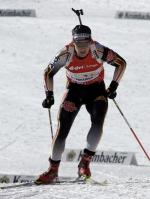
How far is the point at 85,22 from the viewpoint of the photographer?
98.1 ft

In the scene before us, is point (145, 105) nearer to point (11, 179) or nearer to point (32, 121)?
point (32, 121)

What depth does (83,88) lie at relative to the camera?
27.6 feet

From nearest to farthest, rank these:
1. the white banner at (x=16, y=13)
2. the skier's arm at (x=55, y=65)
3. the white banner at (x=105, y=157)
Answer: the skier's arm at (x=55, y=65)
the white banner at (x=105, y=157)
the white banner at (x=16, y=13)

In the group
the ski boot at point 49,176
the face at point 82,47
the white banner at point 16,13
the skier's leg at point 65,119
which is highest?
the face at point 82,47

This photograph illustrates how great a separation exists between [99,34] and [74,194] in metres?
21.0

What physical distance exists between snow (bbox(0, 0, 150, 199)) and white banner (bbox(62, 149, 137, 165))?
214 mm

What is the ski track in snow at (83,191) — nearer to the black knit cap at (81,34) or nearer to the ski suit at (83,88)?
the ski suit at (83,88)

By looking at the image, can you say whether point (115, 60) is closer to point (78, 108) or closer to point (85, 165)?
point (78, 108)

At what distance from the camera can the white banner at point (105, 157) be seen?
500 inches

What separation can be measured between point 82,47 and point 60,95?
11.9 meters

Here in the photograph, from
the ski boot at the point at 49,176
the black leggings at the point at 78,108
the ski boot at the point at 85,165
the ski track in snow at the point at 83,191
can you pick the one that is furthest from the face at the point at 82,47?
the ski track in snow at the point at 83,191

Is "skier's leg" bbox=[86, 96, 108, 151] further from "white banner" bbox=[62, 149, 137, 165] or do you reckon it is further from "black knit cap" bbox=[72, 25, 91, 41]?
"white banner" bbox=[62, 149, 137, 165]

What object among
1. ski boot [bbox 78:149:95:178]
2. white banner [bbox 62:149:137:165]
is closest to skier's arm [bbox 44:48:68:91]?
ski boot [bbox 78:149:95:178]

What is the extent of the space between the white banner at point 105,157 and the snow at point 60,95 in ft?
0.70
